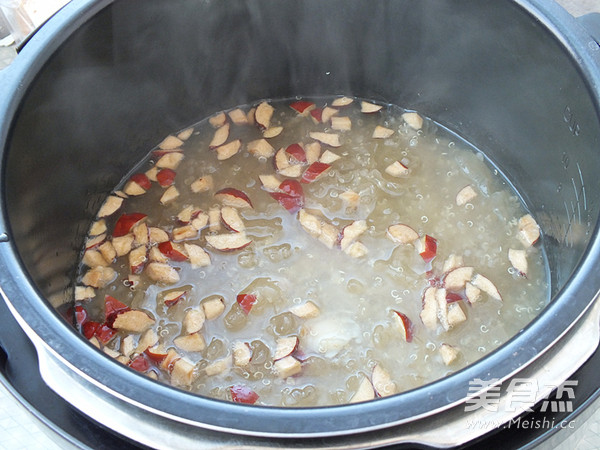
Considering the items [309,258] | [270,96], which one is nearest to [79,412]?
[309,258]

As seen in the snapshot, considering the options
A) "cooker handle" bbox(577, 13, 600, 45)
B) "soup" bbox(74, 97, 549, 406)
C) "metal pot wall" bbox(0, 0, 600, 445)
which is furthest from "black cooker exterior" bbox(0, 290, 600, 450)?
"cooker handle" bbox(577, 13, 600, 45)

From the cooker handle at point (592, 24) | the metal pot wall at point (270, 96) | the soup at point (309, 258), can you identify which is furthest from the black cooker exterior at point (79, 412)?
the cooker handle at point (592, 24)

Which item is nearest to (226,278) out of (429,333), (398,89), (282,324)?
(282,324)

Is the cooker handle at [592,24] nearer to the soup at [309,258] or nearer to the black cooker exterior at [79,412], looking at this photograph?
the soup at [309,258]

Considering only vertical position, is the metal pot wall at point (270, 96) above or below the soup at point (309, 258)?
above

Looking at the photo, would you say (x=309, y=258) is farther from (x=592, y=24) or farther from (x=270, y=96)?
(x=592, y=24)
